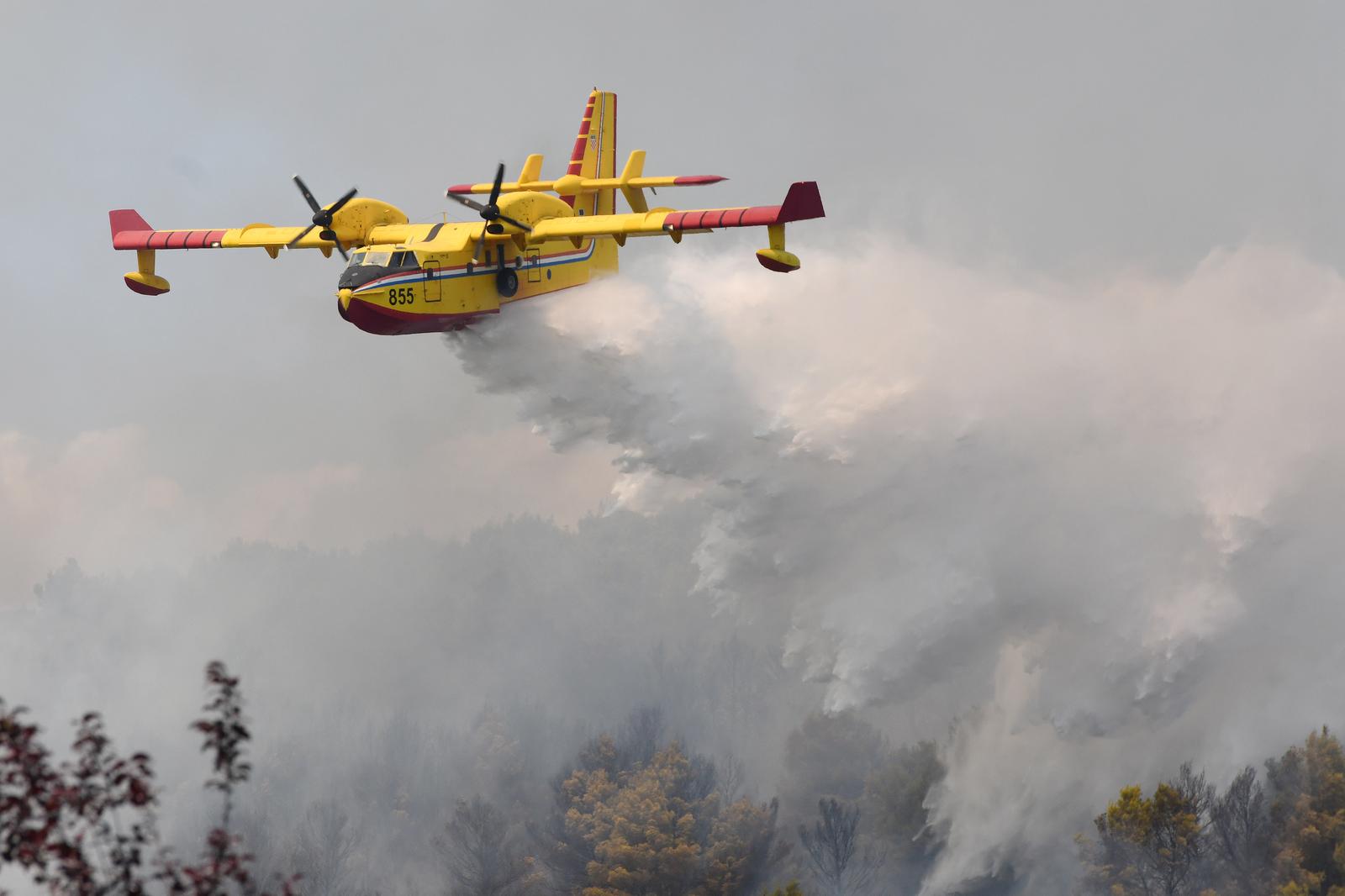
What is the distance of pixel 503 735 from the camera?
269 ft

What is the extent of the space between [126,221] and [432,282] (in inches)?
438

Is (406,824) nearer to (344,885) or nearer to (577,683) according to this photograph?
(344,885)

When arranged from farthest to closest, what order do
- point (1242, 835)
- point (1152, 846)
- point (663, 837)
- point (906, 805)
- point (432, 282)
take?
point (663, 837)
point (906, 805)
point (1242, 835)
point (1152, 846)
point (432, 282)

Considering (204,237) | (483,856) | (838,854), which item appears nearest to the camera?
(204,237)

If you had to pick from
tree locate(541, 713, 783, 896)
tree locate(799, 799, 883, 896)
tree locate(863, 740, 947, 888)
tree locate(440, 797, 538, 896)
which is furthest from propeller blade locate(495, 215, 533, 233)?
tree locate(440, 797, 538, 896)

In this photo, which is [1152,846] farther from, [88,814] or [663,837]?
[88,814]

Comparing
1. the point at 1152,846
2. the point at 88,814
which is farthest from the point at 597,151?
the point at 88,814

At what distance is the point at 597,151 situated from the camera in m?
39.0

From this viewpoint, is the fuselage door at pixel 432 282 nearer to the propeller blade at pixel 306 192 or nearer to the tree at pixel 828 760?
the propeller blade at pixel 306 192

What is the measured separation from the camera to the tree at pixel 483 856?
198 ft

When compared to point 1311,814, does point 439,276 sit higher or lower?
higher

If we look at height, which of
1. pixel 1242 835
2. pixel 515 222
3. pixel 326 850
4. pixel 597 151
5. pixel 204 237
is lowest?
pixel 1242 835

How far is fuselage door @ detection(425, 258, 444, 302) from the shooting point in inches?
1243

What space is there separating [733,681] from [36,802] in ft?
243
